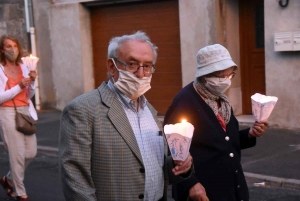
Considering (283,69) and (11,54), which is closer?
(11,54)

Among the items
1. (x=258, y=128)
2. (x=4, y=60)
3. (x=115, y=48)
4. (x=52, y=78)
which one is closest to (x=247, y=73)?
(x=52, y=78)

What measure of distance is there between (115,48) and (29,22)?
1212cm

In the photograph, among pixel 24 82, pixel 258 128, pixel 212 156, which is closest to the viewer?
pixel 212 156

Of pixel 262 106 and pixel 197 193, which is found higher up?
pixel 262 106

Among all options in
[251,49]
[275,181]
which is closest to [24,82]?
[275,181]

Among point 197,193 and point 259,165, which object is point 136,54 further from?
point 259,165

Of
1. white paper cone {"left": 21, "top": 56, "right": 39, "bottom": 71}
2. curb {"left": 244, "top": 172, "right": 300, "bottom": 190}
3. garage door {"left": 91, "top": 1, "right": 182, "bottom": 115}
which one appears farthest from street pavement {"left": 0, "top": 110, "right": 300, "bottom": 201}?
garage door {"left": 91, "top": 1, "right": 182, "bottom": 115}

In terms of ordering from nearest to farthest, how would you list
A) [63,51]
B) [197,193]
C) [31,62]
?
[197,193] → [31,62] → [63,51]

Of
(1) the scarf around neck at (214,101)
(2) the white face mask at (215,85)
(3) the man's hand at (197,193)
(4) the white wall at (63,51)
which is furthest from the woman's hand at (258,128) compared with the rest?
(4) the white wall at (63,51)

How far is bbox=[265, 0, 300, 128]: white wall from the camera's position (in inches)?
404

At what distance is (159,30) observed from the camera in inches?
491

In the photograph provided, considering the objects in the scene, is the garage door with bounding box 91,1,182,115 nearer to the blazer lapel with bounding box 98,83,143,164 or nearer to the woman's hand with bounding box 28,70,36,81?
the woman's hand with bounding box 28,70,36,81

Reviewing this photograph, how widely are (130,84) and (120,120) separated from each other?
206 millimetres

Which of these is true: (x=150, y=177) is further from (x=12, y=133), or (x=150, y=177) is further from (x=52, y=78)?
(x=52, y=78)
